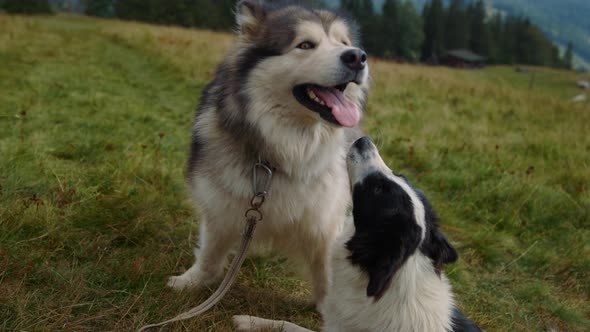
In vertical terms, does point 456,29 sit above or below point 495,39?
above

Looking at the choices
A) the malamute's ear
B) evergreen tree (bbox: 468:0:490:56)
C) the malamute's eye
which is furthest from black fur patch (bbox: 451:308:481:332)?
evergreen tree (bbox: 468:0:490:56)

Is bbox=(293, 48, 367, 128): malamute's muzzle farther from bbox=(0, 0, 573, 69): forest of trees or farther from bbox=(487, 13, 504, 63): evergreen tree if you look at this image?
bbox=(487, 13, 504, 63): evergreen tree

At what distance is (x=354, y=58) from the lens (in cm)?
212

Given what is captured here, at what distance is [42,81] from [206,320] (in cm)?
618

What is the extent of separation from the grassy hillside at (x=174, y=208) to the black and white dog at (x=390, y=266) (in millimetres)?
665

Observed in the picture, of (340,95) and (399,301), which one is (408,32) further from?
(399,301)

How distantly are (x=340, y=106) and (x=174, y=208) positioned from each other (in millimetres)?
1818

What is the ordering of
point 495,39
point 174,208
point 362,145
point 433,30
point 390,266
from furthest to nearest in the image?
1. point 495,39
2. point 433,30
3. point 174,208
4. point 362,145
5. point 390,266

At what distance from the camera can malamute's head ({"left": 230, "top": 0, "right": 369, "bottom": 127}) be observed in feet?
7.07

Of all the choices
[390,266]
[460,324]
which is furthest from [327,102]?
[460,324]

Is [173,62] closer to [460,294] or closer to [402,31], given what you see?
[460,294]

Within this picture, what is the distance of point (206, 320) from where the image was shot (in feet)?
7.68

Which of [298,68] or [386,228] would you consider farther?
[298,68]

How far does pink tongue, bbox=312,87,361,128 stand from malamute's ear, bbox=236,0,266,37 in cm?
50
